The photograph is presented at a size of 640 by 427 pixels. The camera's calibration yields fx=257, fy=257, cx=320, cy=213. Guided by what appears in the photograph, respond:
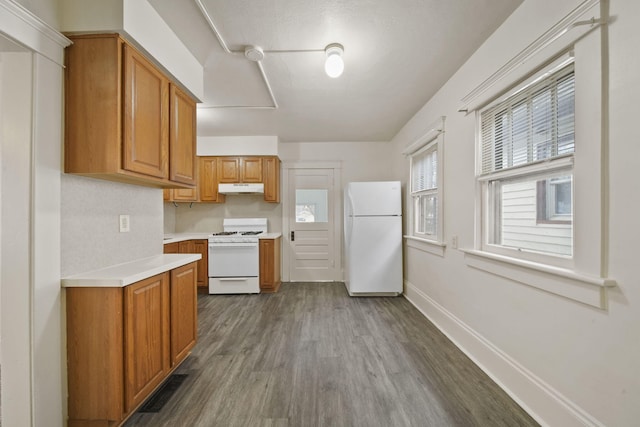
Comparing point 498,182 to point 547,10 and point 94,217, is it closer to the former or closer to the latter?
point 547,10

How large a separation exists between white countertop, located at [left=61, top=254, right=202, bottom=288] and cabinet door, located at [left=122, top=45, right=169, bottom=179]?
0.60 m

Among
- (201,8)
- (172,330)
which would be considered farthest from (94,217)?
(201,8)

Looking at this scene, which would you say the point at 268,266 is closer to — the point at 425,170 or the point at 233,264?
the point at 233,264

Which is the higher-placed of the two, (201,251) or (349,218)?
(349,218)

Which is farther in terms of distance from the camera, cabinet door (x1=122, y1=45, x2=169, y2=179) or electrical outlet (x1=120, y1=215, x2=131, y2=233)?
electrical outlet (x1=120, y1=215, x2=131, y2=233)

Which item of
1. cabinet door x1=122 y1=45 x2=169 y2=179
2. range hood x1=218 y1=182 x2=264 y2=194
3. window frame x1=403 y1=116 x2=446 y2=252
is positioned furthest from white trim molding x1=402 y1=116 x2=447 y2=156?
cabinet door x1=122 y1=45 x2=169 y2=179

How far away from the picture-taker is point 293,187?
4.63m

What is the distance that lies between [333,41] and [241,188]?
9.05 ft

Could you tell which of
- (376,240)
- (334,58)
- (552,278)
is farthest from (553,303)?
(376,240)

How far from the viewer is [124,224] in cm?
178

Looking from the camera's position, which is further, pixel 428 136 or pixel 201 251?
pixel 201 251

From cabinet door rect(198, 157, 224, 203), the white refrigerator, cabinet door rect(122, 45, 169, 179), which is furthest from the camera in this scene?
cabinet door rect(198, 157, 224, 203)

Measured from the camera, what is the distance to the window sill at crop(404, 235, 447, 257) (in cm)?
266

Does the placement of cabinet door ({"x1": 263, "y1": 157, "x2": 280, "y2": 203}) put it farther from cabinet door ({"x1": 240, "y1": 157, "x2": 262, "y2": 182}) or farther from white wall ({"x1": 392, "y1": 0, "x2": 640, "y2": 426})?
white wall ({"x1": 392, "y1": 0, "x2": 640, "y2": 426})
